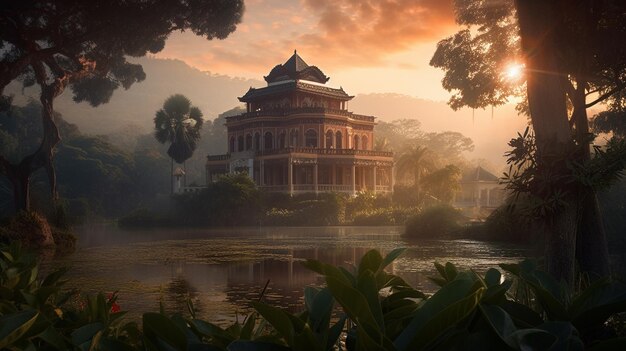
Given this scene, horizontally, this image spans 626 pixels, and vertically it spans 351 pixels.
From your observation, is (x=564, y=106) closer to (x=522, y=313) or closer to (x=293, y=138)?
(x=522, y=313)

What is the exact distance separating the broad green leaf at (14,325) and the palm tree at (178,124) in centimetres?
5086

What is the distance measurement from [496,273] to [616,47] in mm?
11176

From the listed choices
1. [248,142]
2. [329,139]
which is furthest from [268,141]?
[329,139]

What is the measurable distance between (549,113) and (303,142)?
4382 centimetres

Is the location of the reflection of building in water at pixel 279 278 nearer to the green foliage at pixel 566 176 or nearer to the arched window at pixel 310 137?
the green foliage at pixel 566 176

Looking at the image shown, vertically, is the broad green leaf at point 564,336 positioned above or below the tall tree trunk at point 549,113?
below

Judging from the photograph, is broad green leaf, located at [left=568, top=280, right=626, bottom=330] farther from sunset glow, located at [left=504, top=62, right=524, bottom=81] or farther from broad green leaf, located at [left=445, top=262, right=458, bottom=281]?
sunset glow, located at [left=504, top=62, right=524, bottom=81]

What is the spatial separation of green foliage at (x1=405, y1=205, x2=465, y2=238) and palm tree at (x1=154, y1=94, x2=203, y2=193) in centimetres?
2817

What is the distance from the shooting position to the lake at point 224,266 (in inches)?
411

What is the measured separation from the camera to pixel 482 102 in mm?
24312

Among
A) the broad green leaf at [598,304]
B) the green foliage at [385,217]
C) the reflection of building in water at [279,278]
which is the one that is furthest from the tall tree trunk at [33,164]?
the broad green leaf at [598,304]

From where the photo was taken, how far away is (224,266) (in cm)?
1580

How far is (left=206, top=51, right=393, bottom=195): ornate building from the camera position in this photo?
47.6 meters

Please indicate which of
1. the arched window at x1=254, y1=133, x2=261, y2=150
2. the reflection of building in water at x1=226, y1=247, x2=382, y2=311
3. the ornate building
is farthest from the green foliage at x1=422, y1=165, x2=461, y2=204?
the reflection of building in water at x1=226, y1=247, x2=382, y2=311
